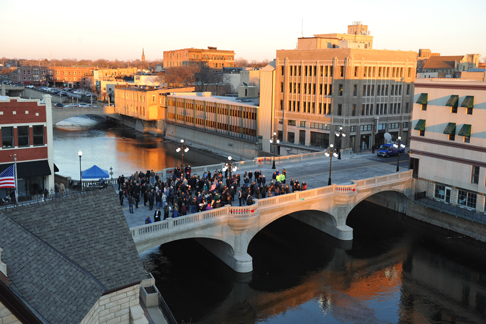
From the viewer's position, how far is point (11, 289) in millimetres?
11000

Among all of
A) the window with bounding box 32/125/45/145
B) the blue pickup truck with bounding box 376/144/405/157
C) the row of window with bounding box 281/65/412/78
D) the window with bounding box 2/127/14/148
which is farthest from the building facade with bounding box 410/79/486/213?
the window with bounding box 2/127/14/148

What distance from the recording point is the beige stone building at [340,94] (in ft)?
201

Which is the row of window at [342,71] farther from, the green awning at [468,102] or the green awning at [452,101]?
the green awning at [468,102]

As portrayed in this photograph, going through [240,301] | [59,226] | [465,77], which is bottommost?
[240,301]

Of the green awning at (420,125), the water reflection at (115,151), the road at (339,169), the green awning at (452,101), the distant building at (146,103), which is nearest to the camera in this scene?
the green awning at (452,101)

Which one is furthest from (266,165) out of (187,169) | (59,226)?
(59,226)

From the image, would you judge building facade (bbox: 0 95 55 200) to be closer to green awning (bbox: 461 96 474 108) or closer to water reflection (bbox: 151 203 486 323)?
water reflection (bbox: 151 203 486 323)

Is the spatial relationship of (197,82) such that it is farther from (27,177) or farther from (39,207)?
(39,207)

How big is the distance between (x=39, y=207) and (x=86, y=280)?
3.06m

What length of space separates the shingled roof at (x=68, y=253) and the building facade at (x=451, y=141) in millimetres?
33925

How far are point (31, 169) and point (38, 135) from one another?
2.53 meters

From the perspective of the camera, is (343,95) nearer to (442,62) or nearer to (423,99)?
(423,99)

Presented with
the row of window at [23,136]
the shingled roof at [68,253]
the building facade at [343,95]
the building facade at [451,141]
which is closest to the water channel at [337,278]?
the building facade at [451,141]

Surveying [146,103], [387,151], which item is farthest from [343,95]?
[146,103]
